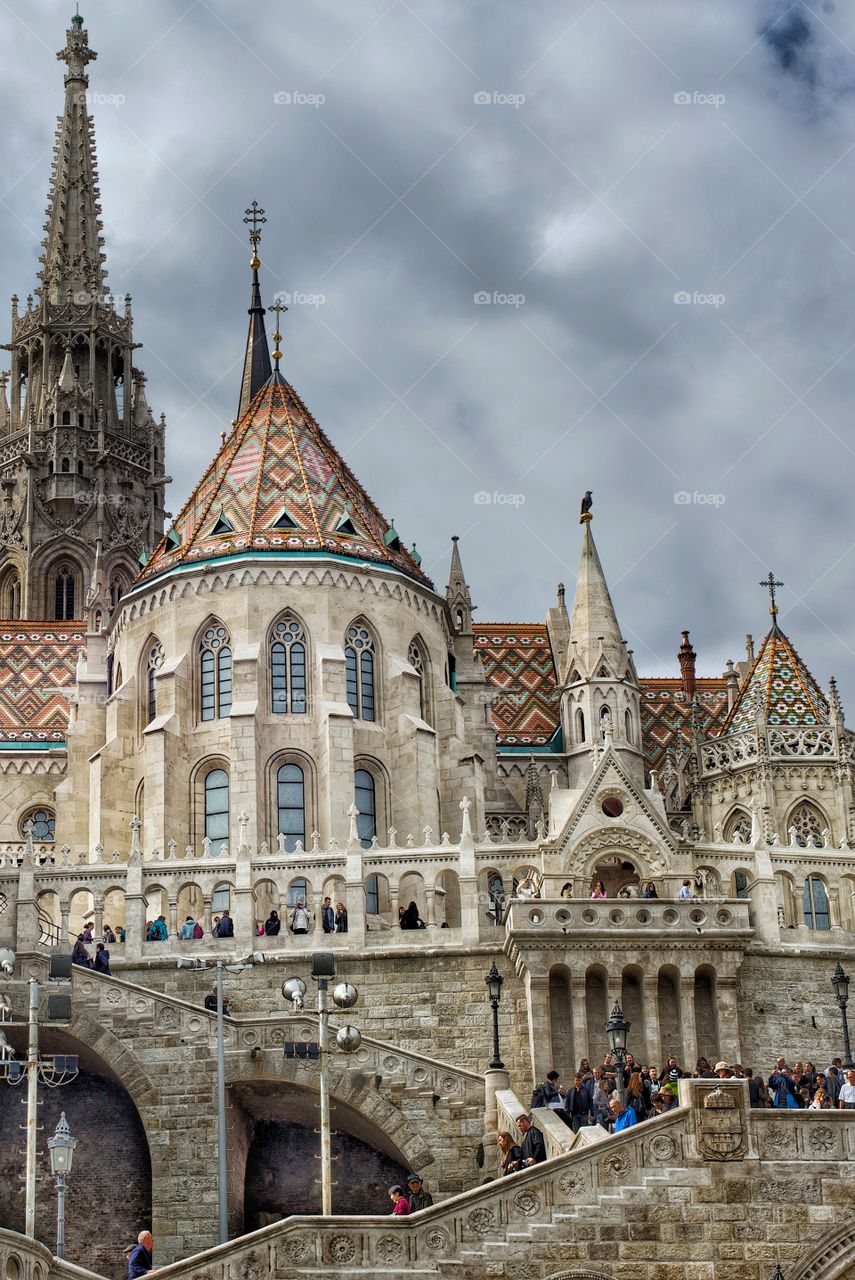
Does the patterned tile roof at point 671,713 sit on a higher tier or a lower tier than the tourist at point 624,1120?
higher

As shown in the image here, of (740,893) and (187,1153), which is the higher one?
(740,893)

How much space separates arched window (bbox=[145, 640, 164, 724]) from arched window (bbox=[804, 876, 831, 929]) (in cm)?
1813

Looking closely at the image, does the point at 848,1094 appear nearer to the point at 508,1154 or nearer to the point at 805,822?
the point at 508,1154

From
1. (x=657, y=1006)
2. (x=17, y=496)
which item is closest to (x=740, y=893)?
(x=657, y=1006)

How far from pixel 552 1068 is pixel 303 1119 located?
17.0 ft

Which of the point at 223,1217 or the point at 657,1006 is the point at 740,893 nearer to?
the point at 657,1006

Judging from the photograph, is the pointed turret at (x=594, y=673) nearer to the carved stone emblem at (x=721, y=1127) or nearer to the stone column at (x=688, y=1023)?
the stone column at (x=688, y=1023)

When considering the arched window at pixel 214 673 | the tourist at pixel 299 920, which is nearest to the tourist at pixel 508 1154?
the tourist at pixel 299 920

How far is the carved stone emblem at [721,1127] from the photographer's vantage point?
30672 millimetres

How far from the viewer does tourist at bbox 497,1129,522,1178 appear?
3198cm

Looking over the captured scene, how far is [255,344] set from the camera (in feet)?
244

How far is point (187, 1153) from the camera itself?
37375mm

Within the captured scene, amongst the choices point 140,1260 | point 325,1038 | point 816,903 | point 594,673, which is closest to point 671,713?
point 594,673

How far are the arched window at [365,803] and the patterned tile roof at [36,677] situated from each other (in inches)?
449
